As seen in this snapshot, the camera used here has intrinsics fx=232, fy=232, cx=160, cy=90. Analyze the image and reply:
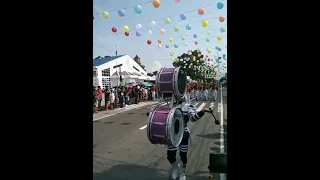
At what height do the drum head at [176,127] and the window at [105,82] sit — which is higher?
the window at [105,82]

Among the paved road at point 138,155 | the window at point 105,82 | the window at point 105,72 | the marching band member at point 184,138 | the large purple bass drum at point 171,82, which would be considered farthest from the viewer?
the window at point 105,72

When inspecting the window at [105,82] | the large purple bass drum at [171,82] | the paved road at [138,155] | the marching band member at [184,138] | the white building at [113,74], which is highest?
the white building at [113,74]

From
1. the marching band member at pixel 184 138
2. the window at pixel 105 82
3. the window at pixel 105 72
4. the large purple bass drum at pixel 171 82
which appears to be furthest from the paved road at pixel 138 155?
the window at pixel 105 72

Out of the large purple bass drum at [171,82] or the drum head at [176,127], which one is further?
the large purple bass drum at [171,82]

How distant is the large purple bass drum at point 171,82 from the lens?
409 cm

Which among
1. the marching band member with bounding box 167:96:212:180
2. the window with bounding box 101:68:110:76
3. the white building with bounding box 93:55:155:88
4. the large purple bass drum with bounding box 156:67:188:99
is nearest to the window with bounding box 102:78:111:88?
the white building with bounding box 93:55:155:88

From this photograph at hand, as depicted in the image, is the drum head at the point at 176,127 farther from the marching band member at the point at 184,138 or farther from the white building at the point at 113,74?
the white building at the point at 113,74

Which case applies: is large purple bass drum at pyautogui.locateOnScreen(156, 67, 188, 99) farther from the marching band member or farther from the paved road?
the paved road

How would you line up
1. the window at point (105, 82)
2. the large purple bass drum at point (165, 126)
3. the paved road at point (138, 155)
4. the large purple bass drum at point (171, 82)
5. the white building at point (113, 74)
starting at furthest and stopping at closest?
the window at point (105, 82)
the white building at point (113, 74)
the paved road at point (138, 155)
the large purple bass drum at point (171, 82)
the large purple bass drum at point (165, 126)
